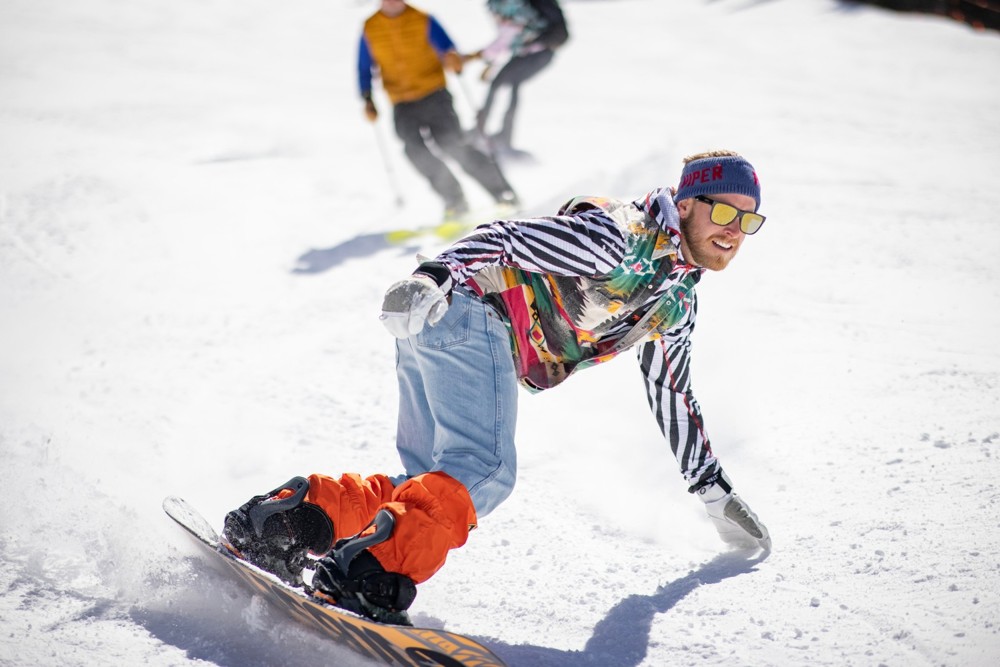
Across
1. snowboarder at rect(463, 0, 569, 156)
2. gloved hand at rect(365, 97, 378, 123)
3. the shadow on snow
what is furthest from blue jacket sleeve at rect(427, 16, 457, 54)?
the shadow on snow

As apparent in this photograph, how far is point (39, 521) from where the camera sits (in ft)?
10.2

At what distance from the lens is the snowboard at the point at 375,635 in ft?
7.26

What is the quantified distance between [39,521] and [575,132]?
7538mm

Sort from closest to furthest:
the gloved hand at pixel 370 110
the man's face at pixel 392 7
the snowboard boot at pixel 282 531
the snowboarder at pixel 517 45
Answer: the snowboard boot at pixel 282 531 → the man's face at pixel 392 7 → the gloved hand at pixel 370 110 → the snowboarder at pixel 517 45

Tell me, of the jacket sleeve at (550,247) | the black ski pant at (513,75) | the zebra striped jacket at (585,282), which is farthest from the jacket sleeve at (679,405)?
the black ski pant at (513,75)

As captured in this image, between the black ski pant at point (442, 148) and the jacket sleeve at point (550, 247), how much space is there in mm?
5091

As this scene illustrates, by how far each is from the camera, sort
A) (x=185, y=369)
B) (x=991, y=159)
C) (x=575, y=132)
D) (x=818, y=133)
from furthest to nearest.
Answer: (x=575, y=132) < (x=818, y=133) < (x=991, y=159) < (x=185, y=369)

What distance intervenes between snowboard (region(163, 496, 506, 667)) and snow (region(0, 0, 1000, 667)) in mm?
106

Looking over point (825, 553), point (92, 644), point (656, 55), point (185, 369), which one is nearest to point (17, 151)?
point (185, 369)

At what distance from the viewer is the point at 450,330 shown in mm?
2545

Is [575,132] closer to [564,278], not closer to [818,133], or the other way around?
[818,133]

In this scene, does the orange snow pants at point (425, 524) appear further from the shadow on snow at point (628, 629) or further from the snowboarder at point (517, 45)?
the snowboarder at point (517, 45)

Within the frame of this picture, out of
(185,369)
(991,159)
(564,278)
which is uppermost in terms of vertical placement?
(564,278)

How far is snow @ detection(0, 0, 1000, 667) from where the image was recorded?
280cm
